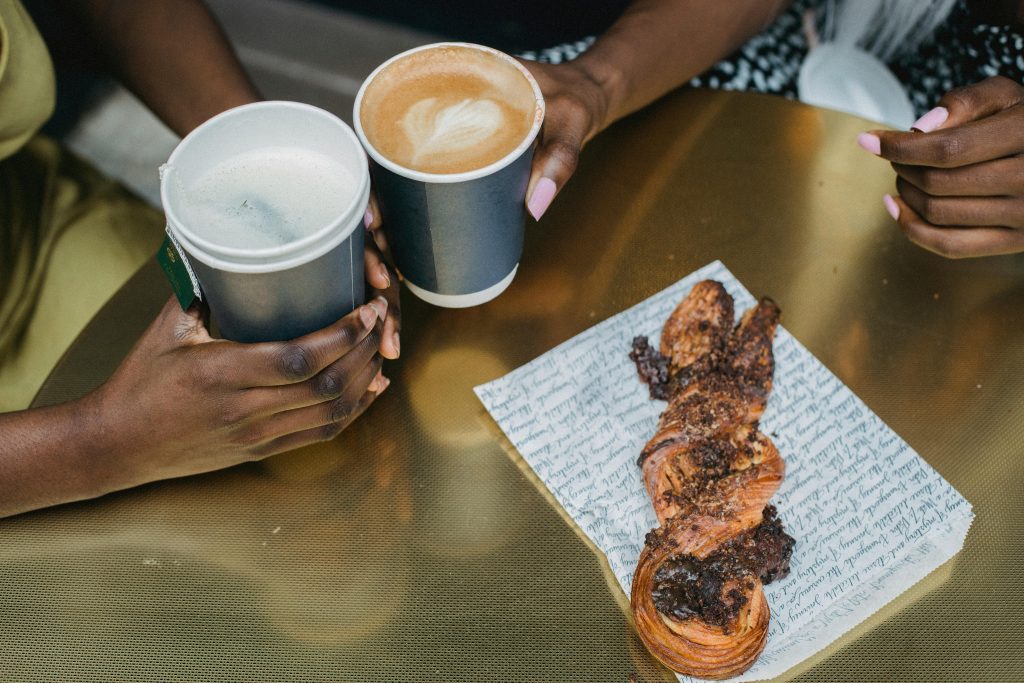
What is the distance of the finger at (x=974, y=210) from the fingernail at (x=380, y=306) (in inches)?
25.7

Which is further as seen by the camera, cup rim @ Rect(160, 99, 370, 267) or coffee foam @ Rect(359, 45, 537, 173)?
coffee foam @ Rect(359, 45, 537, 173)

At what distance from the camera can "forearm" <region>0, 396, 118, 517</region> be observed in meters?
0.87

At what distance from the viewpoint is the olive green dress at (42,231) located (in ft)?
3.75

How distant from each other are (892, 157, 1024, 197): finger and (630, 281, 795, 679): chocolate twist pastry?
0.77 feet

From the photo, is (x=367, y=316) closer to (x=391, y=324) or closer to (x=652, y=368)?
(x=391, y=324)

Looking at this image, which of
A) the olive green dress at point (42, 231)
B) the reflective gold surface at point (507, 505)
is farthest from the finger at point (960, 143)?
the olive green dress at point (42, 231)

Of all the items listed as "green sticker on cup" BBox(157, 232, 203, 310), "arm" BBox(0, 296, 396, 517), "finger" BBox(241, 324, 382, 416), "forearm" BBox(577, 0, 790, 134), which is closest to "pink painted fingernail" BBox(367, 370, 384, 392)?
"arm" BBox(0, 296, 396, 517)

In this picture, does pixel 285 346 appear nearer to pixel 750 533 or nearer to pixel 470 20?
pixel 750 533

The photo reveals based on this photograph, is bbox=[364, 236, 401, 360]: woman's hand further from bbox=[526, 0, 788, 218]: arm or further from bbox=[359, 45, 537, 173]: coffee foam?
bbox=[526, 0, 788, 218]: arm

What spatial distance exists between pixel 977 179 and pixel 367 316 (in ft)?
2.33

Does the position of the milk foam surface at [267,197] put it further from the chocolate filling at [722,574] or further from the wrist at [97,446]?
the chocolate filling at [722,574]

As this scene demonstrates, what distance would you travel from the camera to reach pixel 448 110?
849 mm

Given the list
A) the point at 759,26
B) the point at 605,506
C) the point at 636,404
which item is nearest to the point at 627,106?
the point at 759,26

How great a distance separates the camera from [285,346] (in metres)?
0.76
